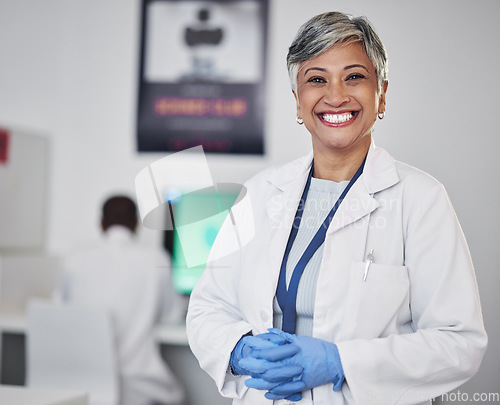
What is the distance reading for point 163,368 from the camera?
2492 mm

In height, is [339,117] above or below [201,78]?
below

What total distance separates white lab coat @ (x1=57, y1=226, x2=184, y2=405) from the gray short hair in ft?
4.84

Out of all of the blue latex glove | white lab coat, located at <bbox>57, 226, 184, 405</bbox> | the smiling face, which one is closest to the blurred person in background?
white lab coat, located at <bbox>57, 226, 184, 405</bbox>

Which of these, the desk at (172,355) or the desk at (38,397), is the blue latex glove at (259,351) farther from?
the desk at (172,355)

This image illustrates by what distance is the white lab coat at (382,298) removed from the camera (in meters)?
1.08

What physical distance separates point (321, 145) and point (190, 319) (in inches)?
18.2

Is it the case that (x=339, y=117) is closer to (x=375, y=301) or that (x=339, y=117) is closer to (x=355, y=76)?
(x=355, y=76)

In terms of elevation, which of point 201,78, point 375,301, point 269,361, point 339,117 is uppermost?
point 201,78

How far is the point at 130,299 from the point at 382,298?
5.03 ft

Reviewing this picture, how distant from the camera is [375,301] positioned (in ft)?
3.70

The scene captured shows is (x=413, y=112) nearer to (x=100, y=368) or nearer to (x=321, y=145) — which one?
(x=321, y=145)

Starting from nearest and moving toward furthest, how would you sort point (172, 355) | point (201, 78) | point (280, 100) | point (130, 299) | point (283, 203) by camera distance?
point (283, 203), point (280, 100), point (130, 299), point (172, 355), point (201, 78)

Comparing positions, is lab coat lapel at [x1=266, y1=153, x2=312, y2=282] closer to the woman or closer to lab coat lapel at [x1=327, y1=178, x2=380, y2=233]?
the woman

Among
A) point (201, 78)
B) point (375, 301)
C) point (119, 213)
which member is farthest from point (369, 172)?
point (201, 78)
